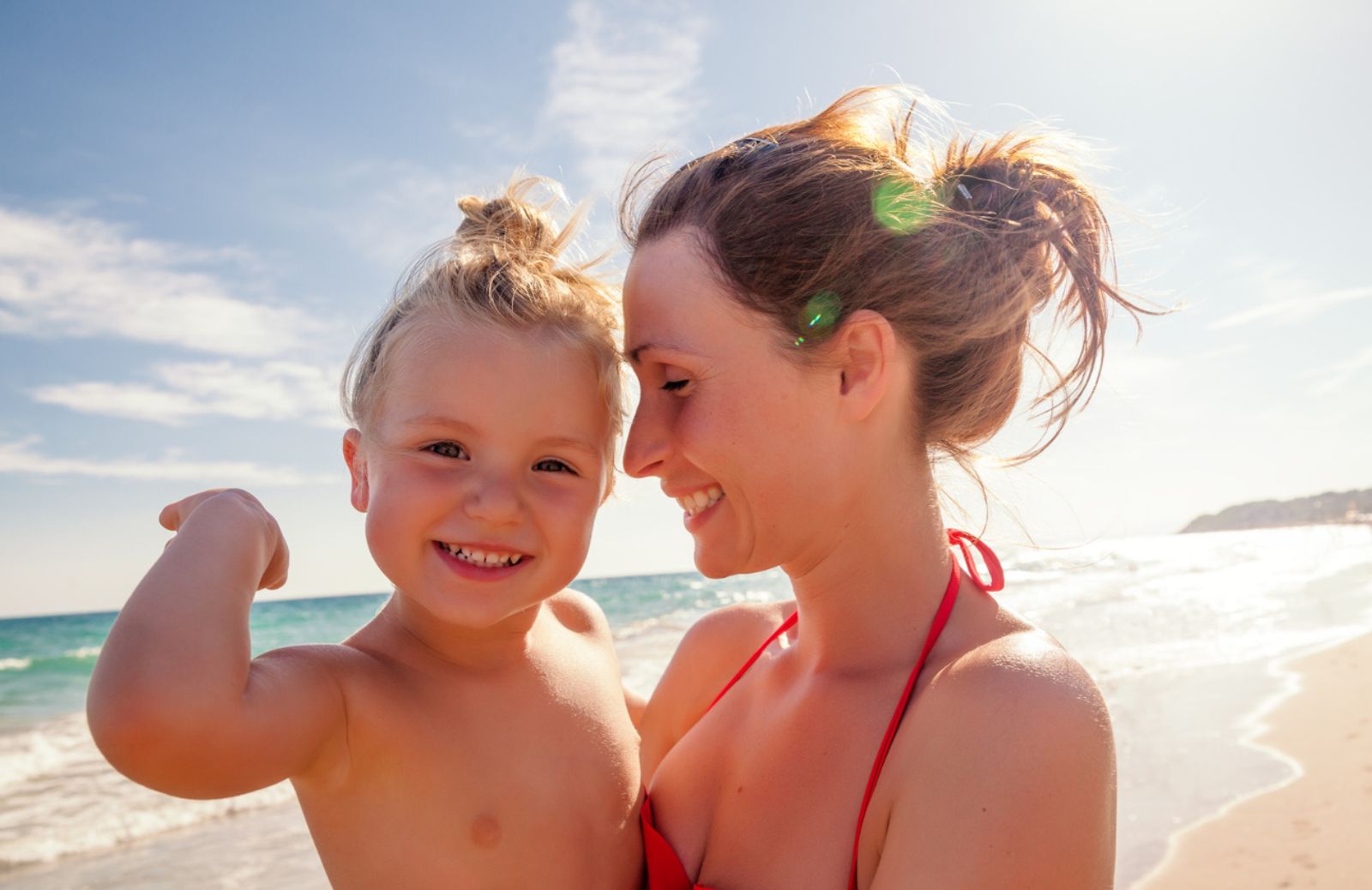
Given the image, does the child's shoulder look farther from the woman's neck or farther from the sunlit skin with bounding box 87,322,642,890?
the woman's neck

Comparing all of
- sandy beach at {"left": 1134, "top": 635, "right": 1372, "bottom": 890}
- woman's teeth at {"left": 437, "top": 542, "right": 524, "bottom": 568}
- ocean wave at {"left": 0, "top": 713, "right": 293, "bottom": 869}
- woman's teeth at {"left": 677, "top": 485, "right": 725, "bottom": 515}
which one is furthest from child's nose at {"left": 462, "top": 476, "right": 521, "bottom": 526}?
ocean wave at {"left": 0, "top": 713, "right": 293, "bottom": 869}

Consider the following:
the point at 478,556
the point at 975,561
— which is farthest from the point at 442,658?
the point at 975,561

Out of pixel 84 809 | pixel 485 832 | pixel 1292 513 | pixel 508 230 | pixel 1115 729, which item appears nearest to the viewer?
pixel 485 832

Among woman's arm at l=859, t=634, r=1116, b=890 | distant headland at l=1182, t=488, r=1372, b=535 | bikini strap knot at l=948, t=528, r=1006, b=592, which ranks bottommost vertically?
distant headland at l=1182, t=488, r=1372, b=535

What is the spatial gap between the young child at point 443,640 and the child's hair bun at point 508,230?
0.02m

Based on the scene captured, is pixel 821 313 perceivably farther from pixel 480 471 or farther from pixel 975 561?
pixel 480 471

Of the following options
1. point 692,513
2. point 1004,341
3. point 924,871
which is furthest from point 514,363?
point 924,871

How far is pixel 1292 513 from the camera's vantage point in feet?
283

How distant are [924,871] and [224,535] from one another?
148 centimetres

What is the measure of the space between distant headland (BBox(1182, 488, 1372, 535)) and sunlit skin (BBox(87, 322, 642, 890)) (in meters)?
67.7

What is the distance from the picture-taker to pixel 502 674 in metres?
2.57

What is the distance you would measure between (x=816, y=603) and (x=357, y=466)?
1.32 m

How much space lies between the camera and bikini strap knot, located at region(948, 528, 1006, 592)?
2.27 metres

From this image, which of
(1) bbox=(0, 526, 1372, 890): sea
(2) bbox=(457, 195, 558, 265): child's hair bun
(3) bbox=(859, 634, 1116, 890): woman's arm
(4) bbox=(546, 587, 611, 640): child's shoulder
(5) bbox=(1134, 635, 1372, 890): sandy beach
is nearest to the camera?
(3) bbox=(859, 634, 1116, 890): woman's arm
